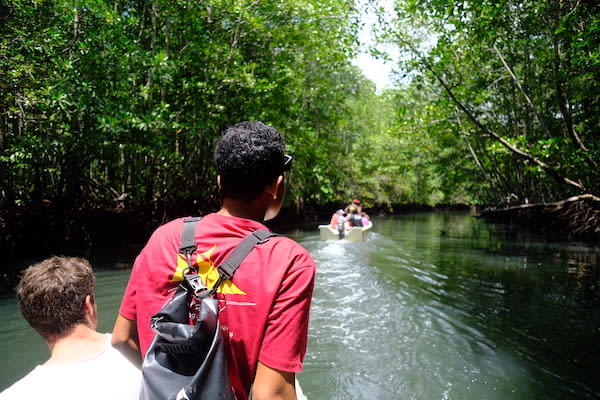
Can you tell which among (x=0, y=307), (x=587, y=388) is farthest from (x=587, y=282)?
(x=0, y=307)

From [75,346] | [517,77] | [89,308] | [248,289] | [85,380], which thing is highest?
[517,77]

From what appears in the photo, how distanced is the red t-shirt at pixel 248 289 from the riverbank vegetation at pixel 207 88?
5154 millimetres

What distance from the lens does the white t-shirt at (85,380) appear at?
1.36 metres

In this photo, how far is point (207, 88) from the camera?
38.2 feet

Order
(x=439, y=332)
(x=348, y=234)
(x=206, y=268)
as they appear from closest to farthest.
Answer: (x=206, y=268), (x=439, y=332), (x=348, y=234)

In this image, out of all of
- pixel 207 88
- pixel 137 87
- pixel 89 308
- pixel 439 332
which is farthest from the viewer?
pixel 207 88

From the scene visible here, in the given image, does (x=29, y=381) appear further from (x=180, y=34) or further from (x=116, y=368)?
(x=180, y=34)

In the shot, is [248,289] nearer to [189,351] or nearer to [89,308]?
[189,351]

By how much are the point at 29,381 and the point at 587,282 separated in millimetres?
11105

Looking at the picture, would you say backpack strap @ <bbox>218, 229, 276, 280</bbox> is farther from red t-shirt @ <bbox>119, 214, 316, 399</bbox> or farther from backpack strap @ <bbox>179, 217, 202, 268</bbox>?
backpack strap @ <bbox>179, 217, 202, 268</bbox>

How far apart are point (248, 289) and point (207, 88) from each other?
11471mm

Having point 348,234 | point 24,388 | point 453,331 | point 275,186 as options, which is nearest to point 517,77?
point 348,234

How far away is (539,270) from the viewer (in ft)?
34.6

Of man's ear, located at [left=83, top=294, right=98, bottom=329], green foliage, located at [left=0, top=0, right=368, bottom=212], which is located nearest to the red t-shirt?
man's ear, located at [left=83, top=294, right=98, bottom=329]
